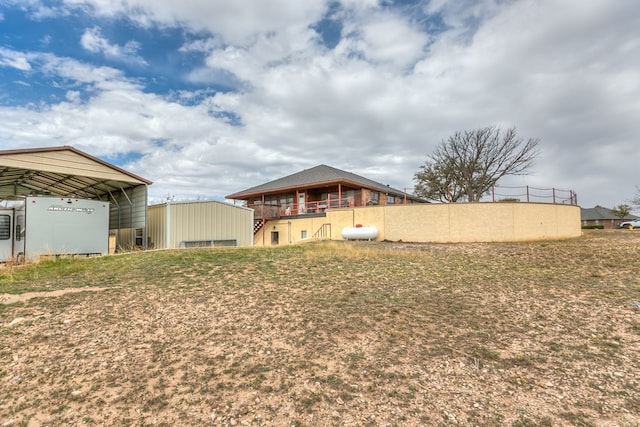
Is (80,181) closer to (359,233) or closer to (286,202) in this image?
(359,233)

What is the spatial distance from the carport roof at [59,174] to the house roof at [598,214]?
219 ft

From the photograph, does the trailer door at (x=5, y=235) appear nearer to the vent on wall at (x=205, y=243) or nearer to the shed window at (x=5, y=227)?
the shed window at (x=5, y=227)

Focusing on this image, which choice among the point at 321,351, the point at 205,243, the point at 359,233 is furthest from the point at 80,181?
the point at 321,351

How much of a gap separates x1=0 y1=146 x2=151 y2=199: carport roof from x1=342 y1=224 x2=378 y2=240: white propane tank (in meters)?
11.7

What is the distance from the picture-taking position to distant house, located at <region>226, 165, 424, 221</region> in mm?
27578

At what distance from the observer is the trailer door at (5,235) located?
40.1ft

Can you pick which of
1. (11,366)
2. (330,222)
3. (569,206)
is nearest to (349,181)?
(330,222)

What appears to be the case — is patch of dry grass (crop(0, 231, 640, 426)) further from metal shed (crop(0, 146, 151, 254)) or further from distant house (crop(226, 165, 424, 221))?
distant house (crop(226, 165, 424, 221))

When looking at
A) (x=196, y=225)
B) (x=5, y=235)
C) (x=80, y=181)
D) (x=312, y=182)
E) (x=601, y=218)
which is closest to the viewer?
(x=5, y=235)

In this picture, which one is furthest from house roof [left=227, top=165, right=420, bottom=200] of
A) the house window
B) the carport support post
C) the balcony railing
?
the carport support post

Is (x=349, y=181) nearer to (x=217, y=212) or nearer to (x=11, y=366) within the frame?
(x=217, y=212)

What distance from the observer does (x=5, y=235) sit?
1233 cm

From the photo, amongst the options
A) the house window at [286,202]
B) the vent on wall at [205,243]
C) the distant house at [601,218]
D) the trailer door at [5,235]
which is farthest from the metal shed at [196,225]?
the distant house at [601,218]

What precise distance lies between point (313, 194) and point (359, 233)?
1185 cm
